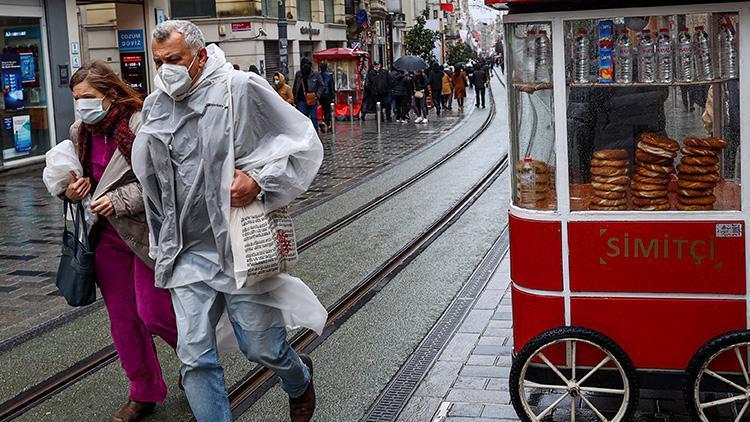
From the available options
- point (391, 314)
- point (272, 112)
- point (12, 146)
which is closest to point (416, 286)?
point (391, 314)

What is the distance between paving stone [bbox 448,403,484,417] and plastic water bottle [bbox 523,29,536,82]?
1.69m

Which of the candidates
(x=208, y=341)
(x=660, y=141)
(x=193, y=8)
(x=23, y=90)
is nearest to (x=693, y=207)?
(x=660, y=141)

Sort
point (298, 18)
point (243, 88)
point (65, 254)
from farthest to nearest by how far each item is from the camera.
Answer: point (298, 18) → point (65, 254) → point (243, 88)

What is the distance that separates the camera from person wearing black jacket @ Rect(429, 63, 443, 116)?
33281 millimetres

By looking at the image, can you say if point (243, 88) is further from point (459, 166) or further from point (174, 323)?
point (459, 166)

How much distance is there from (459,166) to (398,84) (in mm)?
13316

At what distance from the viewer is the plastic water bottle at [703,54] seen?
15.7 feet

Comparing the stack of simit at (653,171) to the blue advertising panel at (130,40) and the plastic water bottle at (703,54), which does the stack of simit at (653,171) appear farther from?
the blue advertising panel at (130,40)

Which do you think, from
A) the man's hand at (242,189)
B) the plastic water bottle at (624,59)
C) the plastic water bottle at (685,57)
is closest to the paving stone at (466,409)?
the man's hand at (242,189)

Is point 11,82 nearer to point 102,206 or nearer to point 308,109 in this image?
point 308,109

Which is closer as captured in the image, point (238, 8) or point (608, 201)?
point (608, 201)

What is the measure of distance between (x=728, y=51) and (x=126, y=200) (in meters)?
2.88

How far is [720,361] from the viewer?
4.81m

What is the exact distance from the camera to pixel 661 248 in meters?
4.84
